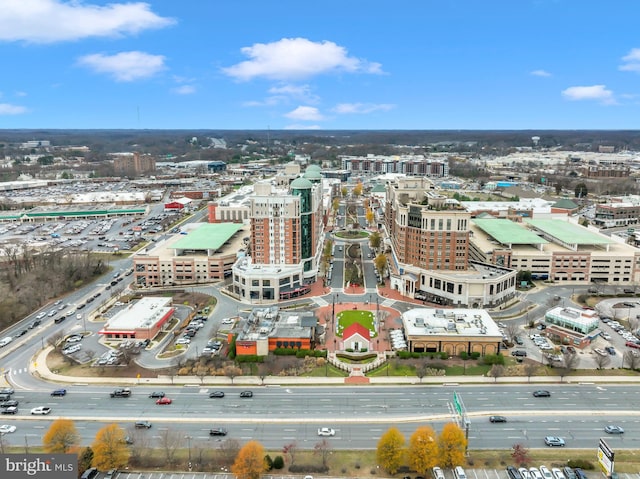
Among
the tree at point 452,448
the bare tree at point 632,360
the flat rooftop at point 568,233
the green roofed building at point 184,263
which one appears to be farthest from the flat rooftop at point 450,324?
the green roofed building at point 184,263

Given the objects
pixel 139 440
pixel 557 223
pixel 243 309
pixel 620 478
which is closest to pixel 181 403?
pixel 139 440

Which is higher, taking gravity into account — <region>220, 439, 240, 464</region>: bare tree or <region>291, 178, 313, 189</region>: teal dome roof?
<region>291, 178, 313, 189</region>: teal dome roof

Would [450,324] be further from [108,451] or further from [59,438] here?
[59,438]

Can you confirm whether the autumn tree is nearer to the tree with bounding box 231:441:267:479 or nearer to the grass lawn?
the tree with bounding box 231:441:267:479

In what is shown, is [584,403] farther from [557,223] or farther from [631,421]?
[557,223]

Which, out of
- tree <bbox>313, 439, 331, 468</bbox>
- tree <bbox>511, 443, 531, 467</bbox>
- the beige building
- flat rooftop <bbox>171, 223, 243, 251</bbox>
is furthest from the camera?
flat rooftop <bbox>171, 223, 243, 251</bbox>

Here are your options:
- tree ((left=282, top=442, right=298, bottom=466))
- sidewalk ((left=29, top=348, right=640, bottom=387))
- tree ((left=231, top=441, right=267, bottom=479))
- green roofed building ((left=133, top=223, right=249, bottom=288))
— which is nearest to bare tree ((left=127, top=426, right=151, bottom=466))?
tree ((left=231, top=441, right=267, bottom=479))
